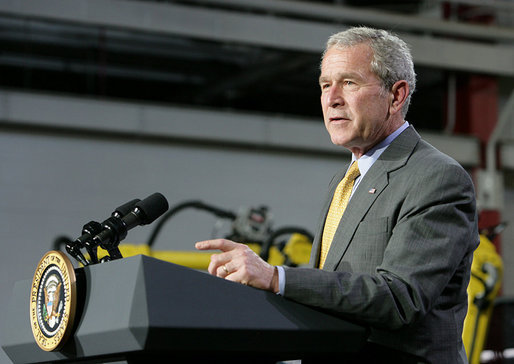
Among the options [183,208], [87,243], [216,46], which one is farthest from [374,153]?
[216,46]

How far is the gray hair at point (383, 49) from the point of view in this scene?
1.59 m

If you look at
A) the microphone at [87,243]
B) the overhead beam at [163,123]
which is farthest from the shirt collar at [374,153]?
the overhead beam at [163,123]

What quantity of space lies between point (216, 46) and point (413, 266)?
6.69 m

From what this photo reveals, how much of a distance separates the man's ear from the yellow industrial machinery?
10.2ft

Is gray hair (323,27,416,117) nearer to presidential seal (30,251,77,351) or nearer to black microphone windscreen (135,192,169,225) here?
black microphone windscreen (135,192,169,225)

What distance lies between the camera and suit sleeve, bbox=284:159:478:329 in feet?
4.29

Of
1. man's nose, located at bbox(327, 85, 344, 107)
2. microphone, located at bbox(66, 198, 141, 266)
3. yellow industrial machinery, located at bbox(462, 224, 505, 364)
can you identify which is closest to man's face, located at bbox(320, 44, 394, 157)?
Result: man's nose, located at bbox(327, 85, 344, 107)

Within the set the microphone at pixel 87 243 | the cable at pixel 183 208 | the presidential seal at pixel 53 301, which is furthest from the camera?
the cable at pixel 183 208

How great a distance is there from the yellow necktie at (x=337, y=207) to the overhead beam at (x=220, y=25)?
5.74 metres

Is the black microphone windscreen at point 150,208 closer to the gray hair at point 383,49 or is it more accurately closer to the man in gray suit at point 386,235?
the man in gray suit at point 386,235

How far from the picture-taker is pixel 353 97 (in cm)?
159

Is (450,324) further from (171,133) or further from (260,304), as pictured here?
(171,133)

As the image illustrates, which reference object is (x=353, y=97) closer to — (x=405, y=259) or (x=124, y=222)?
(x=405, y=259)

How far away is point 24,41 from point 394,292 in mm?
6709
